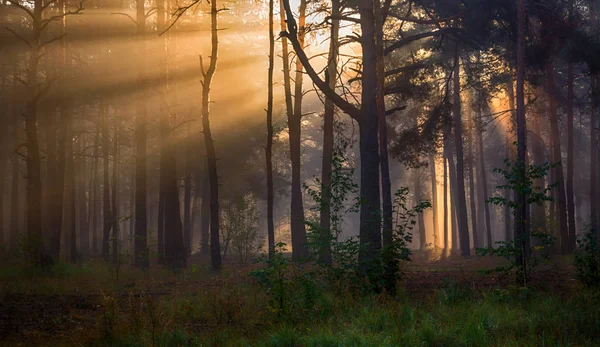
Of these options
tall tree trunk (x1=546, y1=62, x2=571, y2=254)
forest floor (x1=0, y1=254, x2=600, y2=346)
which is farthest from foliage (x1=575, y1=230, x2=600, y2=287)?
tall tree trunk (x1=546, y1=62, x2=571, y2=254)

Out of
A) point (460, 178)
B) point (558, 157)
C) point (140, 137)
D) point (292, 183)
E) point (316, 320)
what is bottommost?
point (316, 320)

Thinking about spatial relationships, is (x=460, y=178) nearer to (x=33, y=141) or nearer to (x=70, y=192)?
(x=33, y=141)

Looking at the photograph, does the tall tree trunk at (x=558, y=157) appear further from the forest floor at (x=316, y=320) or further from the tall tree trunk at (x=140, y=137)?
the tall tree trunk at (x=140, y=137)

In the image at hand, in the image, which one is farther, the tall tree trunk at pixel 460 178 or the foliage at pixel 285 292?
the tall tree trunk at pixel 460 178

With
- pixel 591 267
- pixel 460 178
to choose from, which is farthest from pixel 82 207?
pixel 591 267

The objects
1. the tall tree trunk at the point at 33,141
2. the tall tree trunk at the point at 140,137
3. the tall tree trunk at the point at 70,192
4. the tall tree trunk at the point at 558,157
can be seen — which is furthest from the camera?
the tall tree trunk at the point at 70,192

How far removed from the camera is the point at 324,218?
1033 inches

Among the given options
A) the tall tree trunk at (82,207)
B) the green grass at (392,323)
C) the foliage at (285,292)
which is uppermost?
the tall tree trunk at (82,207)

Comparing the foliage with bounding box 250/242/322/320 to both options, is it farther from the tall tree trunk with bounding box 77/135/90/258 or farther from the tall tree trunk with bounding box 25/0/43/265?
the tall tree trunk with bounding box 77/135/90/258

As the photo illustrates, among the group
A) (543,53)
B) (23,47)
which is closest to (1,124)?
(23,47)

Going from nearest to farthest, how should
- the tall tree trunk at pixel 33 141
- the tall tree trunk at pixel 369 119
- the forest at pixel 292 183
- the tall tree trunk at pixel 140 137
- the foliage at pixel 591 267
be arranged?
the forest at pixel 292 183
the foliage at pixel 591 267
the tall tree trunk at pixel 369 119
the tall tree trunk at pixel 33 141
the tall tree trunk at pixel 140 137

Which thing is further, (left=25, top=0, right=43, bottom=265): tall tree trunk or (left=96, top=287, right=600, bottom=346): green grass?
(left=25, top=0, right=43, bottom=265): tall tree trunk

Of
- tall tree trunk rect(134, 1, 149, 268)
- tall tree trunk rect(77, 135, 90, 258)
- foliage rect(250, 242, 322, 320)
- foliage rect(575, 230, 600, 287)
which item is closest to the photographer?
foliage rect(250, 242, 322, 320)

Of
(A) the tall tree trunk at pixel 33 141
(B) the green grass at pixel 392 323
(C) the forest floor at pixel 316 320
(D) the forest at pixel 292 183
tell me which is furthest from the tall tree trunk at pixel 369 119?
(A) the tall tree trunk at pixel 33 141
